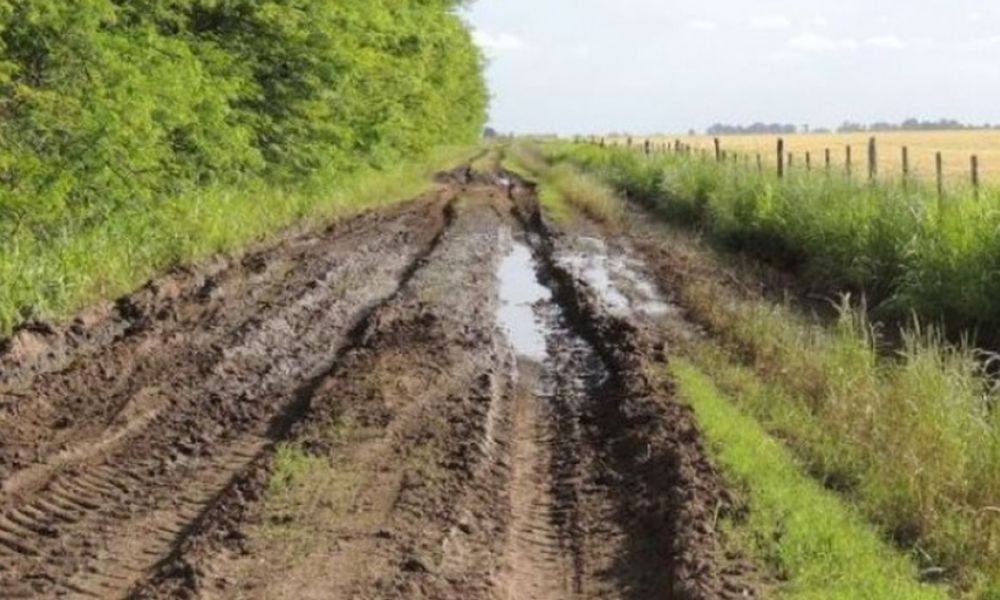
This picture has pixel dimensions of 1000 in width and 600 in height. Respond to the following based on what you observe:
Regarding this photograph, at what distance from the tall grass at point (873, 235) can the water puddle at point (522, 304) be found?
3.83m

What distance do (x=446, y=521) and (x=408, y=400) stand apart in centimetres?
302

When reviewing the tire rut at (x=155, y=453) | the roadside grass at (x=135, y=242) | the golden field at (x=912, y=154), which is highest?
the roadside grass at (x=135, y=242)

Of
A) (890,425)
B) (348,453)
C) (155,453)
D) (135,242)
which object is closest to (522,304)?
(135,242)

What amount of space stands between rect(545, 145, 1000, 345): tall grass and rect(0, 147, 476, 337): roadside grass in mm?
8023

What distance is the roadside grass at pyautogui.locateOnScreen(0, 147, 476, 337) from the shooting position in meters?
12.5

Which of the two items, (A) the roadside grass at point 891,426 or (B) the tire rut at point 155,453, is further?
(A) the roadside grass at point 891,426

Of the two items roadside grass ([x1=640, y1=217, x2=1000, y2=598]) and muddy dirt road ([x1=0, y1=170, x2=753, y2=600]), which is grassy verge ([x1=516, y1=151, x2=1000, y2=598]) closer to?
roadside grass ([x1=640, y1=217, x2=1000, y2=598])

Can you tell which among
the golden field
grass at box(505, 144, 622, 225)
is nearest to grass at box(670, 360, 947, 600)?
the golden field

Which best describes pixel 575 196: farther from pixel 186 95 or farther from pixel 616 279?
pixel 186 95

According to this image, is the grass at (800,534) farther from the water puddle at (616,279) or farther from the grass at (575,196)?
the grass at (575,196)

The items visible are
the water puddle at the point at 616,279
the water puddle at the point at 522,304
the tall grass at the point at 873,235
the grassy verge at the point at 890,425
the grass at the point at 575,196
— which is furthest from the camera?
the grass at the point at 575,196

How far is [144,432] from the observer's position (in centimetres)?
871

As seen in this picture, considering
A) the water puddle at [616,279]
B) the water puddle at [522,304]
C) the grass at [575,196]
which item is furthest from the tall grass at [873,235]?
the water puddle at [522,304]

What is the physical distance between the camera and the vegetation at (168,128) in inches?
514
